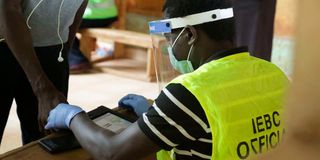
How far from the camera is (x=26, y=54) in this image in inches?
53.9

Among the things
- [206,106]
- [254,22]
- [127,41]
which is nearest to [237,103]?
[206,106]

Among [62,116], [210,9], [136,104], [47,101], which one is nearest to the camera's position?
[210,9]

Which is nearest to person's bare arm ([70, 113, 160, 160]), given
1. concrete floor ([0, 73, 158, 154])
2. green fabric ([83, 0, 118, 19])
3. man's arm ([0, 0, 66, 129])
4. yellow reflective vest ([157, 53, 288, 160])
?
yellow reflective vest ([157, 53, 288, 160])

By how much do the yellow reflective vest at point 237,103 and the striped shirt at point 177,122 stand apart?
0.06 ft

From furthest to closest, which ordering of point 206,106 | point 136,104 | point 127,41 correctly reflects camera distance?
point 127,41 → point 136,104 → point 206,106

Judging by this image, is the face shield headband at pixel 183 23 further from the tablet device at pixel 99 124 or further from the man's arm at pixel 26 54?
the man's arm at pixel 26 54

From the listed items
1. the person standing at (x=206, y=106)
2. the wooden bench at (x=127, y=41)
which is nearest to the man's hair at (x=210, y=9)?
the person standing at (x=206, y=106)

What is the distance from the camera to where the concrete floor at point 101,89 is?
3188 millimetres

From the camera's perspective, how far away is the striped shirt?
3.18 ft

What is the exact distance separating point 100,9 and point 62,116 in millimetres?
2845

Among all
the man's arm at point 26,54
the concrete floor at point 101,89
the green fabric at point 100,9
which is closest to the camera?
the man's arm at point 26,54

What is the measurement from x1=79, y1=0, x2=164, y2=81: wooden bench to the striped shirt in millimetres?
2631

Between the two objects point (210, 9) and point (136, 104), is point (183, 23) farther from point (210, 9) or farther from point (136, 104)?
point (136, 104)

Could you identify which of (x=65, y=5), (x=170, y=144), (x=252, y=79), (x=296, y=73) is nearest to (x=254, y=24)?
(x=65, y=5)
